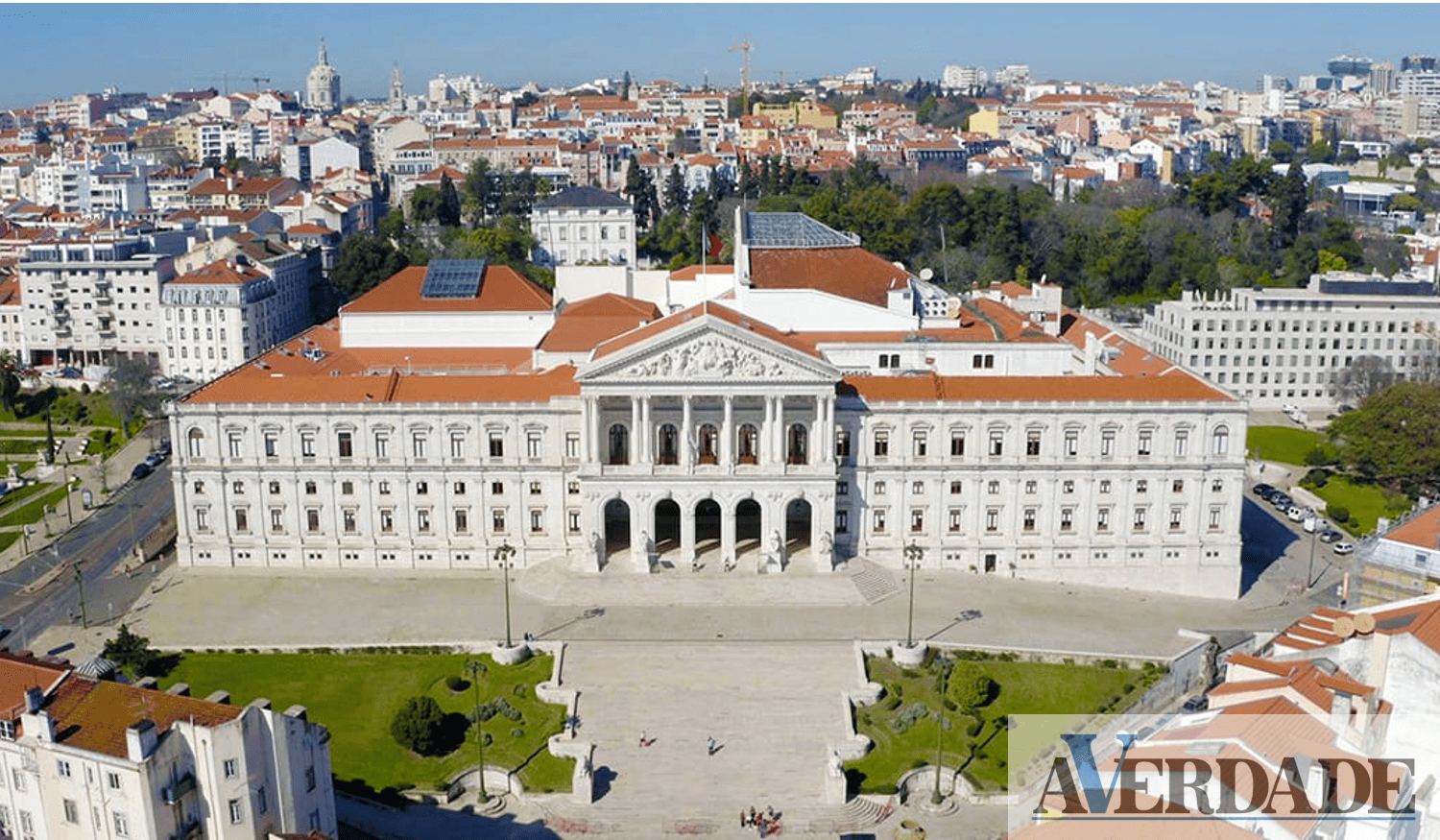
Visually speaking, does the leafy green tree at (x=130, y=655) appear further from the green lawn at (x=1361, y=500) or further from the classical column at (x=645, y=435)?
the green lawn at (x=1361, y=500)

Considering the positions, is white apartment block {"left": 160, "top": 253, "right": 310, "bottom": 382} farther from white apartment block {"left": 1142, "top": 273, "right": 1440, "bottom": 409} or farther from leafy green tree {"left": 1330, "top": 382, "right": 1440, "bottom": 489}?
leafy green tree {"left": 1330, "top": 382, "right": 1440, "bottom": 489}

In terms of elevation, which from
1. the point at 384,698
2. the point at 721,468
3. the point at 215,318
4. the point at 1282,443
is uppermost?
the point at 215,318

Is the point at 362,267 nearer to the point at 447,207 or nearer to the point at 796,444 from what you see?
the point at 447,207

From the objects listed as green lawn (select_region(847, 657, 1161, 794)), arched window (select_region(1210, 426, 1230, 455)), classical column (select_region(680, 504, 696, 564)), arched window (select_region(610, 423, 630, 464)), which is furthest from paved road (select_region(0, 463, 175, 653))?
arched window (select_region(1210, 426, 1230, 455))

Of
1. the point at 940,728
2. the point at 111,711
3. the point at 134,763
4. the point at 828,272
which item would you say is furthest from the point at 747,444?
the point at 134,763

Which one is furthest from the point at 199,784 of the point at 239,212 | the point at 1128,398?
the point at 239,212

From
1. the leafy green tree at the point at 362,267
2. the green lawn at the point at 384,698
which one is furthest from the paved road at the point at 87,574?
the leafy green tree at the point at 362,267
